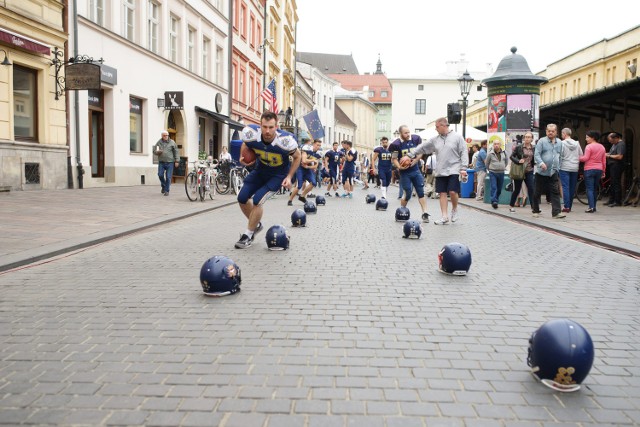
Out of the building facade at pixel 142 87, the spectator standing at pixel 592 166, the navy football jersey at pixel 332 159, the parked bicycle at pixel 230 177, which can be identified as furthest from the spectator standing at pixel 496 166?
the building facade at pixel 142 87

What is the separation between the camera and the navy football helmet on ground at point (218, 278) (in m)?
5.38

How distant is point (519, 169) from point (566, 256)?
6.97 metres

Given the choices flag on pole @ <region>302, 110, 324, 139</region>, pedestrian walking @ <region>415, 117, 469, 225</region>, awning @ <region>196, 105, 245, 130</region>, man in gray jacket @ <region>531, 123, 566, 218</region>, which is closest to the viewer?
pedestrian walking @ <region>415, 117, 469, 225</region>

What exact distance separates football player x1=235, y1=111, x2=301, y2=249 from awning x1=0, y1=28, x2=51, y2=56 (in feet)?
32.3

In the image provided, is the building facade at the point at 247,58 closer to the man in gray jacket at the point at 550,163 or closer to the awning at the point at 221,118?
the awning at the point at 221,118

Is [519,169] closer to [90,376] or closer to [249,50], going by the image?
[90,376]

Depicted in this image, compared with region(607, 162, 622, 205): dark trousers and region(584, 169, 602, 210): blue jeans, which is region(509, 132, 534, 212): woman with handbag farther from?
region(607, 162, 622, 205): dark trousers

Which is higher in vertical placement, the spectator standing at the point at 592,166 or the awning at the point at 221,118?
the awning at the point at 221,118

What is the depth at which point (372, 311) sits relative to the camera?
4945 mm

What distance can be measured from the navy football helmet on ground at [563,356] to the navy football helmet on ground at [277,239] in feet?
16.7

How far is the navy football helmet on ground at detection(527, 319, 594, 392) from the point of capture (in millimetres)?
3238

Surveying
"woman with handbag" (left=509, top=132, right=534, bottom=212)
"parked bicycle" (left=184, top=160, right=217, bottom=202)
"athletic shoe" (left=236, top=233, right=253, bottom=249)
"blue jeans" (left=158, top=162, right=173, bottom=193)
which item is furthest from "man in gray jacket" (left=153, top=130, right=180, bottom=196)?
"athletic shoe" (left=236, top=233, right=253, bottom=249)

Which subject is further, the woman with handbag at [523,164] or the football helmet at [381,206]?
the football helmet at [381,206]

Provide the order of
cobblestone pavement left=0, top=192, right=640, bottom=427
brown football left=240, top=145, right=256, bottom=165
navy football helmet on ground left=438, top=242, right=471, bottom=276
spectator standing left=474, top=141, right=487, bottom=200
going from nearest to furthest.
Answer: cobblestone pavement left=0, top=192, right=640, bottom=427, navy football helmet on ground left=438, top=242, right=471, bottom=276, brown football left=240, top=145, right=256, bottom=165, spectator standing left=474, top=141, right=487, bottom=200
